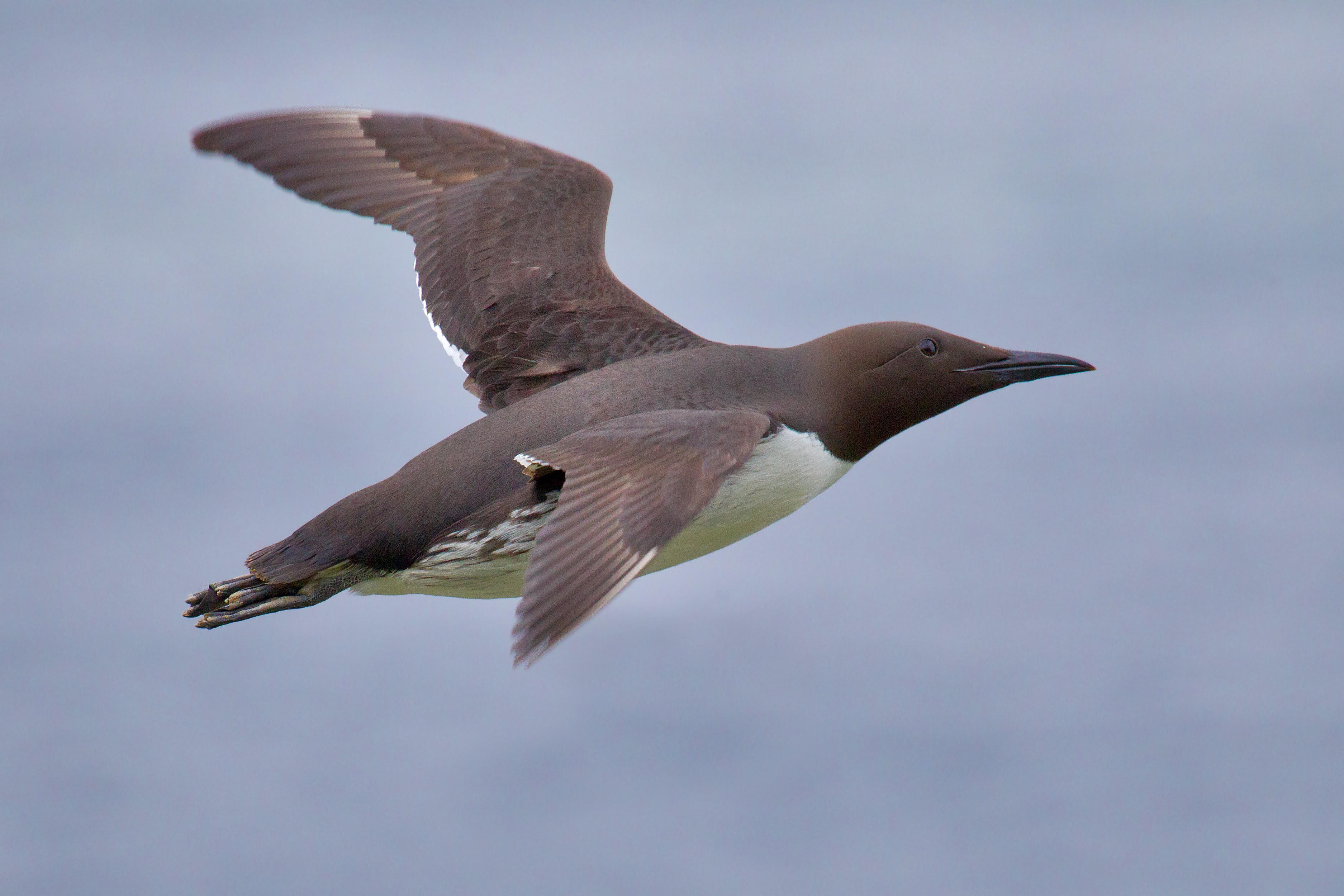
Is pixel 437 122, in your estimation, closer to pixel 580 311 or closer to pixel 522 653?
pixel 580 311

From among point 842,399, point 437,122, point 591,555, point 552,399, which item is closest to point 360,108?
point 437,122

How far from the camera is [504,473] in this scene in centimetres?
704

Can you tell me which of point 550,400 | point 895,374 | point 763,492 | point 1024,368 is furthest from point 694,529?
point 1024,368

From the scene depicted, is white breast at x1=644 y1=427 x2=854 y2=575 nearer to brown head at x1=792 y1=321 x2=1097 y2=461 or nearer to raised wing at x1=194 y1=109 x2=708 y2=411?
brown head at x1=792 y1=321 x2=1097 y2=461

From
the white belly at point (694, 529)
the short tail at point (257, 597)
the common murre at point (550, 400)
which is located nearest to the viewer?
the common murre at point (550, 400)

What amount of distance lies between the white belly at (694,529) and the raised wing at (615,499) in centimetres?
39

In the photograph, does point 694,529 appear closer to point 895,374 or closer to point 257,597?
point 895,374

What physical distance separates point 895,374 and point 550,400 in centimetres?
158

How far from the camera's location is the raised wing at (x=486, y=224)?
7.97 m

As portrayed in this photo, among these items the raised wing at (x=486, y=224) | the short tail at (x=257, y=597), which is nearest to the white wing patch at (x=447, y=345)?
the raised wing at (x=486, y=224)

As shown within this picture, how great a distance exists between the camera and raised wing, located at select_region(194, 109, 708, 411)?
26.1 feet

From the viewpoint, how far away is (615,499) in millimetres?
6094

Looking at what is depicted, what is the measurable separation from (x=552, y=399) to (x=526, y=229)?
135 cm

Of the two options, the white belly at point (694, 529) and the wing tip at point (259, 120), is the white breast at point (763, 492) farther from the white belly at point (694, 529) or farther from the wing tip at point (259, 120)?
the wing tip at point (259, 120)
